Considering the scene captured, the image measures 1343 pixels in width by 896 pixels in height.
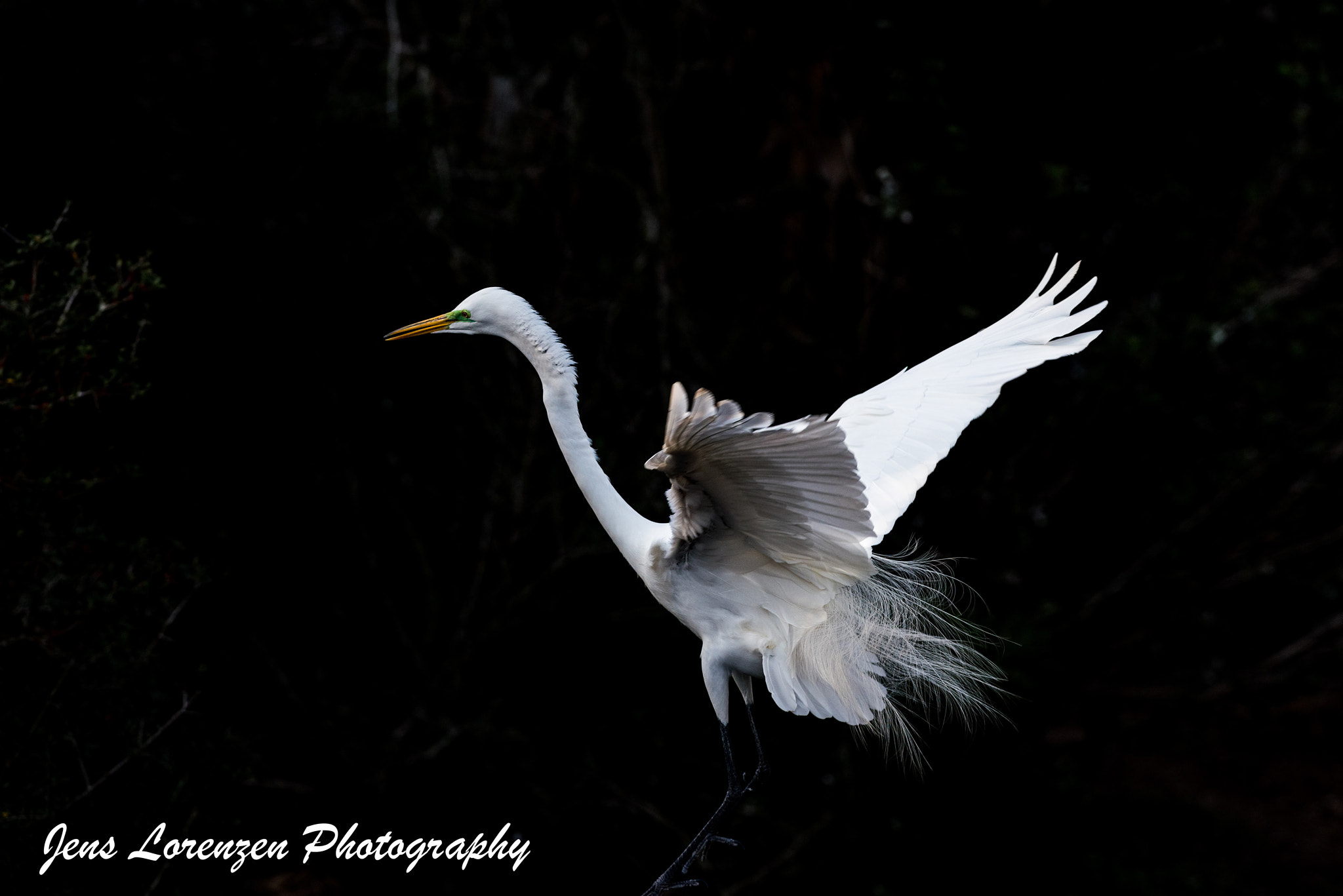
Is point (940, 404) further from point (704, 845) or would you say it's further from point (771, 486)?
point (704, 845)

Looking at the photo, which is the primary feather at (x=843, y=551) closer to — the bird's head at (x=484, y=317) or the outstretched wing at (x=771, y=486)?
the outstretched wing at (x=771, y=486)

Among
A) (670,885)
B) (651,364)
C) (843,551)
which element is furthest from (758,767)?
(651,364)

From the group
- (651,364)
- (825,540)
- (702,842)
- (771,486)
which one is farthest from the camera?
(651,364)

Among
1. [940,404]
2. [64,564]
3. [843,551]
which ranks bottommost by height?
[843,551]

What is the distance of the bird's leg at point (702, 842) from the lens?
101 inches

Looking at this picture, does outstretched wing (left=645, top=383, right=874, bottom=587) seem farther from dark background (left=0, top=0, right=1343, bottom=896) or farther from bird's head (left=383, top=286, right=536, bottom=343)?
dark background (left=0, top=0, right=1343, bottom=896)

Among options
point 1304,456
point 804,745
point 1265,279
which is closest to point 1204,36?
point 1265,279

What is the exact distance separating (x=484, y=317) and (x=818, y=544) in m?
0.94

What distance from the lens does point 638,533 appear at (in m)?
2.67

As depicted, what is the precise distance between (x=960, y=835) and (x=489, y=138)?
11.2 feet

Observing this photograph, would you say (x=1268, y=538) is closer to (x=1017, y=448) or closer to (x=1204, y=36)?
(x=1017, y=448)

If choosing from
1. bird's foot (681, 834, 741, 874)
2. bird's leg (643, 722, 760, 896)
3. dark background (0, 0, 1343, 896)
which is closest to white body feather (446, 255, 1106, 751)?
bird's leg (643, 722, 760, 896)

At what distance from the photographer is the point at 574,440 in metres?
2.59

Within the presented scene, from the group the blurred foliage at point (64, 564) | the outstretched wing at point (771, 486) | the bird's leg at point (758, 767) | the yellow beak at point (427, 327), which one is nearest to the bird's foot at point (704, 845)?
the bird's leg at point (758, 767)
